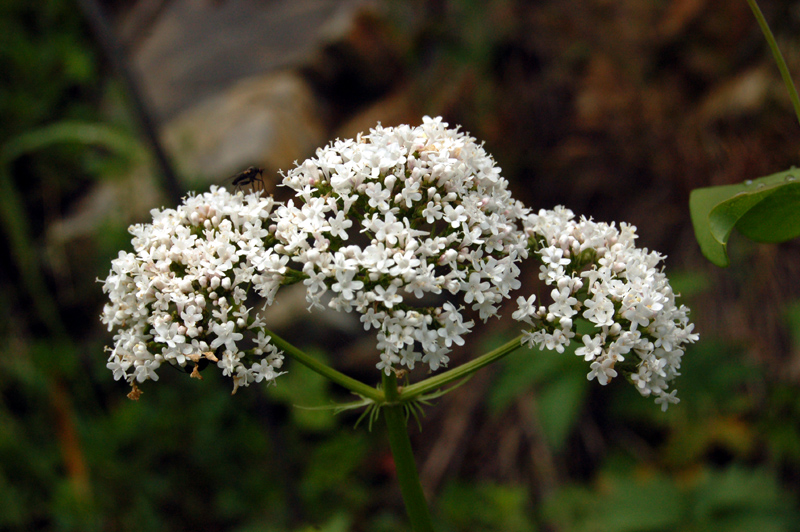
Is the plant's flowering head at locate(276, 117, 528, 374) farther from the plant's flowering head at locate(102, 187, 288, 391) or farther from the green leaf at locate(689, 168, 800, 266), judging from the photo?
the green leaf at locate(689, 168, 800, 266)

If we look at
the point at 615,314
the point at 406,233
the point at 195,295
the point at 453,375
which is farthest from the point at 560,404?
the point at 195,295

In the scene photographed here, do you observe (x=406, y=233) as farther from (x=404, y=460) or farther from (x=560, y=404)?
(x=560, y=404)

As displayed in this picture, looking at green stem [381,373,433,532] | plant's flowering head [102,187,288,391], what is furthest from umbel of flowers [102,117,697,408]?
green stem [381,373,433,532]

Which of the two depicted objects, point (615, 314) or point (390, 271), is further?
point (615, 314)

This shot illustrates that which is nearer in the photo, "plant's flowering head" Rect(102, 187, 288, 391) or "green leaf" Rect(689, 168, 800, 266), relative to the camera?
"green leaf" Rect(689, 168, 800, 266)

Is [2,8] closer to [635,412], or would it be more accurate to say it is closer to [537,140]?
[537,140]

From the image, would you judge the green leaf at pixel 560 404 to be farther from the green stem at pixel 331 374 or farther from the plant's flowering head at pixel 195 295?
the plant's flowering head at pixel 195 295

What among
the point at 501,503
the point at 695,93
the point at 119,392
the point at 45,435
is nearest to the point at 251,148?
the point at 119,392
